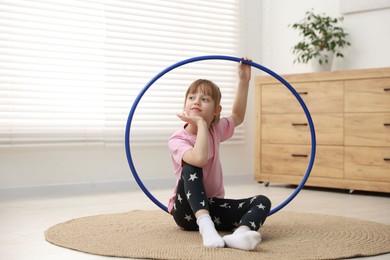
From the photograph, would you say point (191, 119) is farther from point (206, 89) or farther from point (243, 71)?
point (243, 71)

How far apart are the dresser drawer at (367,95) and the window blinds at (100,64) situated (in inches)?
45.1

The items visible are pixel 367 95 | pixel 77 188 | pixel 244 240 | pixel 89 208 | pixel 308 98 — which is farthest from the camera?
pixel 308 98

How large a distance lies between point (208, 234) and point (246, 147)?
9.77ft

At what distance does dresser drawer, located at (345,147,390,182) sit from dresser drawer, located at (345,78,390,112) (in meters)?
0.25

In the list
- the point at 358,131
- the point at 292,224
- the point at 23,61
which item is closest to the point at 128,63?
the point at 23,61

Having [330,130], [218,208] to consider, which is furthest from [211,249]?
[330,130]

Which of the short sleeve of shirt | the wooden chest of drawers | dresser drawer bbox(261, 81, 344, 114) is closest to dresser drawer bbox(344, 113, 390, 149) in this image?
the wooden chest of drawers

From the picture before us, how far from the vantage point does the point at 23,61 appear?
12.1 ft

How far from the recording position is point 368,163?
12.4ft

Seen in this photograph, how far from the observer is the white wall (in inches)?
148

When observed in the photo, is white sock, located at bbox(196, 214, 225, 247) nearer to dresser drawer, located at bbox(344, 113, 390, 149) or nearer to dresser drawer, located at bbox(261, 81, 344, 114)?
dresser drawer, located at bbox(344, 113, 390, 149)

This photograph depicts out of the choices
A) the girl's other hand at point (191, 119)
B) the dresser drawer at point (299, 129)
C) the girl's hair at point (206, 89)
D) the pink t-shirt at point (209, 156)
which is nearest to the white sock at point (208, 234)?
the pink t-shirt at point (209, 156)

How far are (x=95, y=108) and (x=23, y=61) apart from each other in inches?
22.5

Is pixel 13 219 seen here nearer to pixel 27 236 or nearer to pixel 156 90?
pixel 27 236
